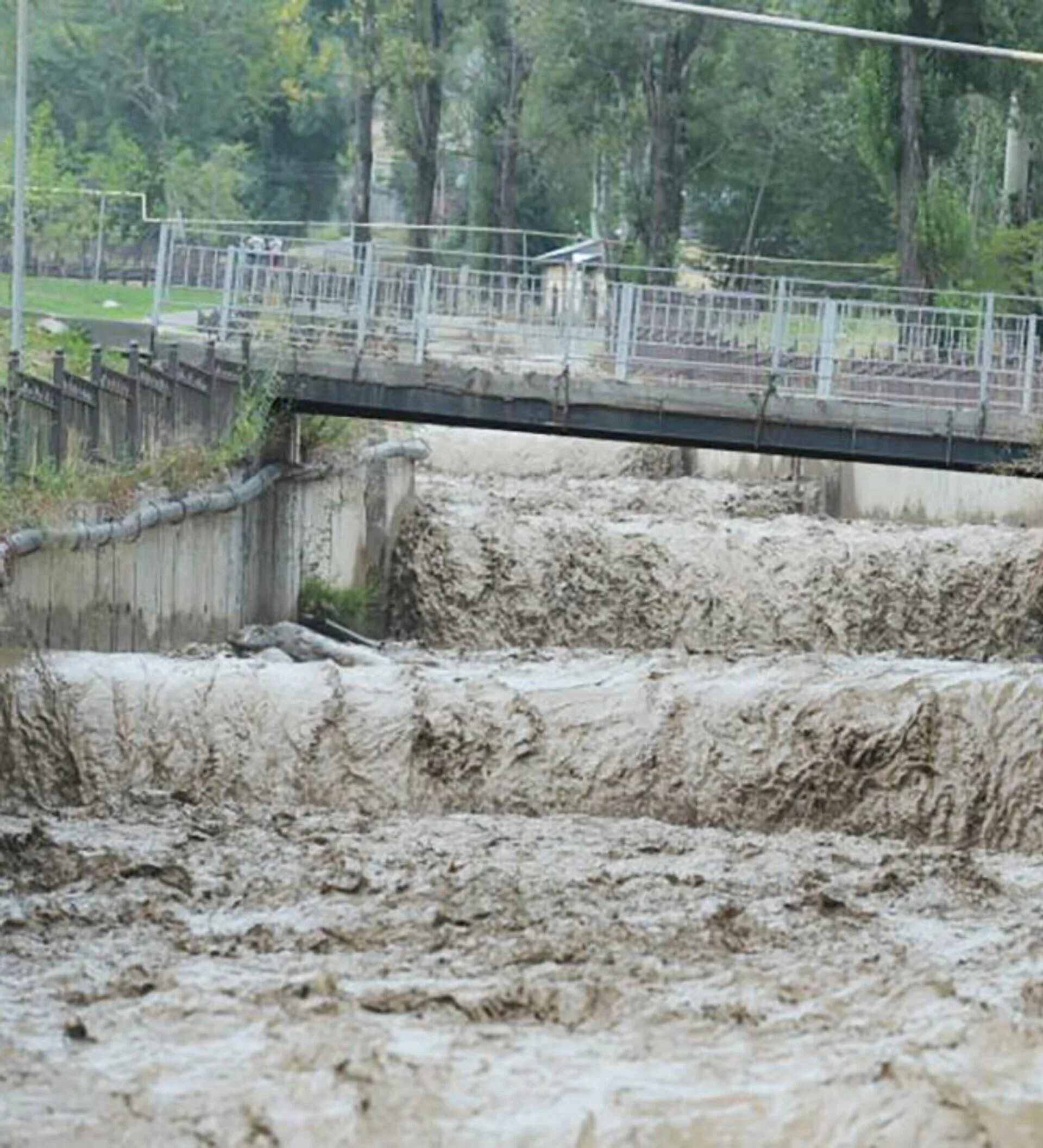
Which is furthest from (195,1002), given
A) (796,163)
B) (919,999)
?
(796,163)

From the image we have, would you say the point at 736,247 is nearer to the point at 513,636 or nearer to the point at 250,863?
the point at 513,636

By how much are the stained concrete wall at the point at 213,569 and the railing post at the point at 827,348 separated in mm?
5657

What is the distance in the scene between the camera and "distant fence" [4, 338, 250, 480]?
26172mm

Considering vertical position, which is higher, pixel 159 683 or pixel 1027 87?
pixel 1027 87

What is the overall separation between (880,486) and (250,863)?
92.0ft

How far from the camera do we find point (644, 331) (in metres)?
35.8

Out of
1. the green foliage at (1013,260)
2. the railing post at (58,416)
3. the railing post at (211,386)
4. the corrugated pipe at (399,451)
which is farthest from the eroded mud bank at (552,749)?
the green foliage at (1013,260)

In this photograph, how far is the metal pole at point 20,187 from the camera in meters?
32.5

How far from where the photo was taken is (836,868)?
66.5ft

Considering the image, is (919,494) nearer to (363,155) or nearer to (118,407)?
(118,407)

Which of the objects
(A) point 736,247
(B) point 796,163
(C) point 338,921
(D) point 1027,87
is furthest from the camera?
(A) point 736,247

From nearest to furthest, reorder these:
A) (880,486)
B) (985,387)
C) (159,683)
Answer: (159,683)
(985,387)
(880,486)

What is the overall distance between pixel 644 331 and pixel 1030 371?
4472mm

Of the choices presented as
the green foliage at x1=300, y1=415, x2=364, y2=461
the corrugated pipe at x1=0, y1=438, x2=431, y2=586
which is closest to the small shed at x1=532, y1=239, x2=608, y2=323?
the green foliage at x1=300, y1=415, x2=364, y2=461
